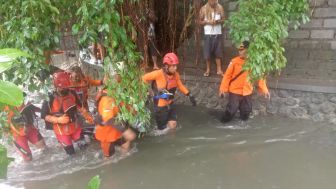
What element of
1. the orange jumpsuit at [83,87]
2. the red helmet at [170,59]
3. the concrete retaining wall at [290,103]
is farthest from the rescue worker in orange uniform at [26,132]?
the concrete retaining wall at [290,103]

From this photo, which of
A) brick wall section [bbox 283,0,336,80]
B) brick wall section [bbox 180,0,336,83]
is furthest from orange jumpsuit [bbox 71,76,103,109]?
brick wall section [bbox 283,0,336,80]

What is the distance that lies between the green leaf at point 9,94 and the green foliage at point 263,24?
3793 mm

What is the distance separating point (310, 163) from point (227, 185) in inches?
Answer: 47.4

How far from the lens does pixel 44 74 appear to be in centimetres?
416

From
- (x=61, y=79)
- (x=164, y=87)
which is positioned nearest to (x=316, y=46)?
(x=164, y=87)

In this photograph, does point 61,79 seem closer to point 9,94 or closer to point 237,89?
point 237,89

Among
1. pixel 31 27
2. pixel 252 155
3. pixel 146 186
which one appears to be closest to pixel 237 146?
pixel 252 155

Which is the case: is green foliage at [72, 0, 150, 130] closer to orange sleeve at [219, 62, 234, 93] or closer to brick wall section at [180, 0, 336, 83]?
orange sleeve at [219, 62, 234, 93]

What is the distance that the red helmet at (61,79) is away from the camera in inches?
199

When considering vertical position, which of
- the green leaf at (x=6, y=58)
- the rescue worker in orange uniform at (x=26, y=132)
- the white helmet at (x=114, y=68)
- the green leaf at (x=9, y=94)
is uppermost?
the green leaf at (x=6, y=58)

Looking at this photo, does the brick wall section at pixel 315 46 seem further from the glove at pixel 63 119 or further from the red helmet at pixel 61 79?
the glove at pixel 63 119

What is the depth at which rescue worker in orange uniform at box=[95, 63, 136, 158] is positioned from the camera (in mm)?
4841

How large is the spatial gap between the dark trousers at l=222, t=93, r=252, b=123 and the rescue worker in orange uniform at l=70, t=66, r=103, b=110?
2071 millimetres

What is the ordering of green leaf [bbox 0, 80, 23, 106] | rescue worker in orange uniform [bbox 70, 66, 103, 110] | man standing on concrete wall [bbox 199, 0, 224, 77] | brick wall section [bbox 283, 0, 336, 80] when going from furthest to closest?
man standing on concrete wall [bbox 199, 0, 224, 77]
brick wall section [bbox 283, 0, 336, 80]
rescue worker in orange uniform [bbox 70, 66, 103, 110]
green leaf [bbox 0, 80, 23, 106]
